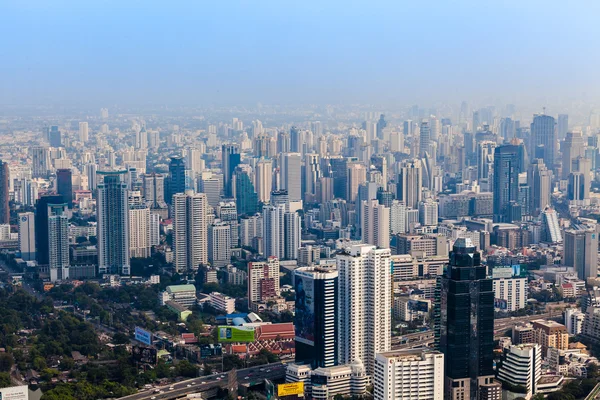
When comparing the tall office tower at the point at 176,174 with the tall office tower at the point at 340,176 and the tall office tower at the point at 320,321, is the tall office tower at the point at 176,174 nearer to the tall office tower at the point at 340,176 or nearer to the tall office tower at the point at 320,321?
the tall office tower at the point at 340,176

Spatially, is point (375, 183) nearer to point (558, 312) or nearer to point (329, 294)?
point (558, 312)

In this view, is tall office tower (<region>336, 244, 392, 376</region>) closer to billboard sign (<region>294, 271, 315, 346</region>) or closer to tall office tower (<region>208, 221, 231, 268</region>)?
billboard sign (<region>294, 271, 315, 346</region>)

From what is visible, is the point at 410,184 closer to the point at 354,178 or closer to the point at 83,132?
the point at 354,178

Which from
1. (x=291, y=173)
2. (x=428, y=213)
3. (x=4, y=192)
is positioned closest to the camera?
(x=4, y=192)

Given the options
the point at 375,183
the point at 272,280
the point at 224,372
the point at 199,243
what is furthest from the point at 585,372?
the point at 375,183

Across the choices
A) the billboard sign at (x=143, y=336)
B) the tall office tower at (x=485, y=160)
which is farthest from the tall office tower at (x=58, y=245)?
the tall office tower at (x=485, y=160)

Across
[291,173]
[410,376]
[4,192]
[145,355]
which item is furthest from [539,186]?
[410,376]
